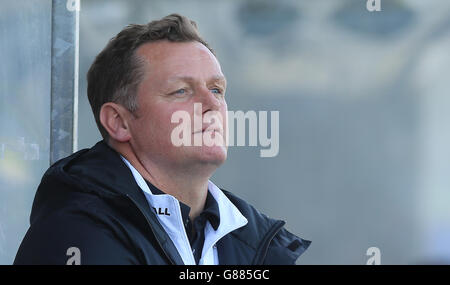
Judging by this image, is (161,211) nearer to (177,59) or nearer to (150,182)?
(150,182)

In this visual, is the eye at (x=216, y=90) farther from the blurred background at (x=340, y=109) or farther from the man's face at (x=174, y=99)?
the blurred background at (x=340, y=109)

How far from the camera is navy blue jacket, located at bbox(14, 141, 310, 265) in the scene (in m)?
1.48

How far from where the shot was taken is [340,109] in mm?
2760

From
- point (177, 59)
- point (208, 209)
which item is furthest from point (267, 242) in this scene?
point (177, 59)

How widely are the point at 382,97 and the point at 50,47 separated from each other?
1386 mm

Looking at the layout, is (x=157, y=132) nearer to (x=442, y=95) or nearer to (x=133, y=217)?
(x=133, y=217)

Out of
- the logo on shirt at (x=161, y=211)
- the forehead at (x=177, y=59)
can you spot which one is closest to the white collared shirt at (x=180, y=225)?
the logo on shirt at (x=161, y=211)

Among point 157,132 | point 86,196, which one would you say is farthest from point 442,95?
point 86,196

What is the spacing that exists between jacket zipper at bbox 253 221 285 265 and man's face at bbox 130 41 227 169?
251 mm

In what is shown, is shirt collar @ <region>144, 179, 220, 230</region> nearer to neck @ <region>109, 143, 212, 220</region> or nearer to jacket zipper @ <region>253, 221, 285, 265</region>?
neck @ <region>109, 143, 212, 220</region>

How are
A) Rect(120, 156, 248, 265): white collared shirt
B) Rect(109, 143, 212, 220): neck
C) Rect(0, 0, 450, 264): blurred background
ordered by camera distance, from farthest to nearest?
Rect(0, 0, 450, 264): blurred background
Rect(109, 143, 212, 220): neck
Rect(120, 156, 248, 265): white collared shirt

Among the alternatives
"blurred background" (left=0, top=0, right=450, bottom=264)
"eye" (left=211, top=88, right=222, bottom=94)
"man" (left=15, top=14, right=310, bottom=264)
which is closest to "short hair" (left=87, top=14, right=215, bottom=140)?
"man" (left=15, top=14, right=310, bottom=264)

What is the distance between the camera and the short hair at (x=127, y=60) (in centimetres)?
177

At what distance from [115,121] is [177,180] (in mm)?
217
